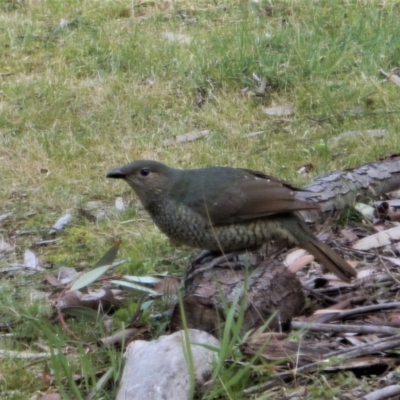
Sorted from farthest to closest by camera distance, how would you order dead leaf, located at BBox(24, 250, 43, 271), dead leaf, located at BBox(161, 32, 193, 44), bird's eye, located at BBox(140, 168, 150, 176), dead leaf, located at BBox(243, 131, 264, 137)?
dead leaf, located at BBox(161, 32, 193, 44), dead leaf, located at BBox(243, 131, 264, 137), dead leaf, located at BBox(24, 250, 43, 271), bird's eye, located at BBox(140, 168, 150, 176)

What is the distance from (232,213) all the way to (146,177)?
24.8 inches

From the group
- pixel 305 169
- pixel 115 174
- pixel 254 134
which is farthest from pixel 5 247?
pixel 254 134

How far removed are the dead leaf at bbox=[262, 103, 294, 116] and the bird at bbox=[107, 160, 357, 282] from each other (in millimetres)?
2863

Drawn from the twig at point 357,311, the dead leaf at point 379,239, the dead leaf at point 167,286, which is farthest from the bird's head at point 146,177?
the twig at point 357,311

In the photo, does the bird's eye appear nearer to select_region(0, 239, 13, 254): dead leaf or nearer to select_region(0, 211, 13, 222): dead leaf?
select_region(0, 239, 13, 254): dead leaf

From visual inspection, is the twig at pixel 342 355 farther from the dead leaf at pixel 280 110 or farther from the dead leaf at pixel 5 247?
the dead leaf at pixel 280 110

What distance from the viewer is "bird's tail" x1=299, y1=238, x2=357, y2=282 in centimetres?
531

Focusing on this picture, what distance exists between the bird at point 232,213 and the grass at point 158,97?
22.1 inches

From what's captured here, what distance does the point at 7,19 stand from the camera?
10.8 meters

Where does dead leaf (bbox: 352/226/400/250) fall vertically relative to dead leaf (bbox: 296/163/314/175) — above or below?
above

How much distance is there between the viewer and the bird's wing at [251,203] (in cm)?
565

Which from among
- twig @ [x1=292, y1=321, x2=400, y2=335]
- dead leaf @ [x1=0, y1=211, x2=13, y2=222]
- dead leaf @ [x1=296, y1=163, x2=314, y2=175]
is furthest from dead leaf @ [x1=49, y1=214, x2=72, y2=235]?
twig @ [x1=292, y1=321, x2=400, y2=335]

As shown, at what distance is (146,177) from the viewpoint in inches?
237

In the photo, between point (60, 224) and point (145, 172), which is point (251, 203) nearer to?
point (145, 172)
